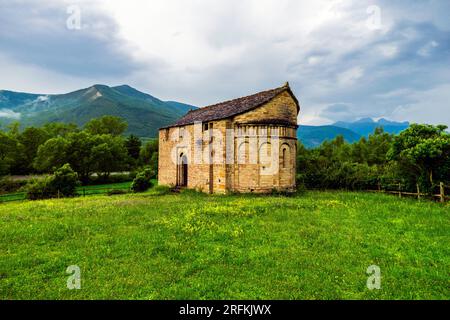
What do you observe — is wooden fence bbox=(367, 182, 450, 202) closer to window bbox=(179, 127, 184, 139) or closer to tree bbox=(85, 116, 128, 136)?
window bbox=(179, 127, 184, 139)

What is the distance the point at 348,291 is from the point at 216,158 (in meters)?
17.9

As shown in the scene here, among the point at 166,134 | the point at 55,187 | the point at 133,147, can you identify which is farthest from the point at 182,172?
the point at 133,147

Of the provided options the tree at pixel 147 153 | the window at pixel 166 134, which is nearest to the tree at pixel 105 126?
the tree at pixel 147 153

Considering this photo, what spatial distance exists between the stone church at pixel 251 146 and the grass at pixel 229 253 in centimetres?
745

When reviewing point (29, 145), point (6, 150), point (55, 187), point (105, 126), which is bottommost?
point (55, 187)

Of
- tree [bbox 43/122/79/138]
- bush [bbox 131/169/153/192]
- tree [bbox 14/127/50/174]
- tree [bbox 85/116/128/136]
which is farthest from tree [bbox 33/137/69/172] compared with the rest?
bush [bbox 131/169/153/192]

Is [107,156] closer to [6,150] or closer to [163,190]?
[6,150]

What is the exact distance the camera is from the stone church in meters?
22.7

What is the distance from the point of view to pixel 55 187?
27.2 meters

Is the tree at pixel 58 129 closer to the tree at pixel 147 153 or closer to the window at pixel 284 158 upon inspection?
the tree at pixel 147 153

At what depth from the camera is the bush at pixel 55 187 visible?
26609 millimetres

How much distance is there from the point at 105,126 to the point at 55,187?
49.1 m

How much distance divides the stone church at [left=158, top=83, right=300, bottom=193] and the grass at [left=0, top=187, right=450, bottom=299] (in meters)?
7.45

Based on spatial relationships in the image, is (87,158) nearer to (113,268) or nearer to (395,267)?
(113,268)
